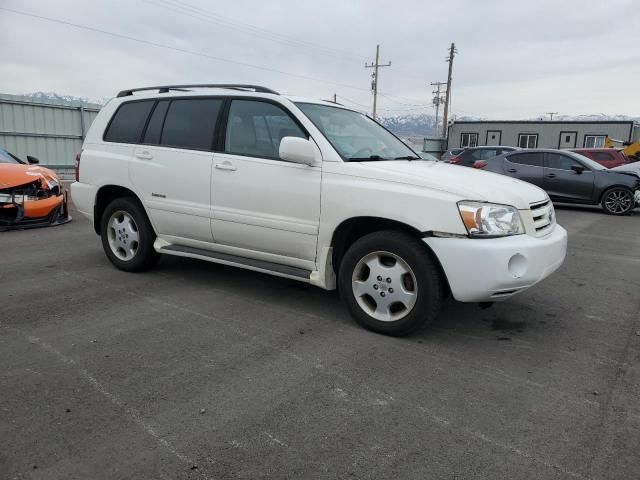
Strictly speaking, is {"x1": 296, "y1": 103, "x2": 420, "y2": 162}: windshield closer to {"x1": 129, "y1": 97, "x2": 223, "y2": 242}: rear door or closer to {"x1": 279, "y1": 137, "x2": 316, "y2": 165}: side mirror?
{"x1": 279, "y1": 137, "x2": 316, "y2": 165}: side mirror

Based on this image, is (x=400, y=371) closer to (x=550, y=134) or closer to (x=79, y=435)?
(x=79, y=435)

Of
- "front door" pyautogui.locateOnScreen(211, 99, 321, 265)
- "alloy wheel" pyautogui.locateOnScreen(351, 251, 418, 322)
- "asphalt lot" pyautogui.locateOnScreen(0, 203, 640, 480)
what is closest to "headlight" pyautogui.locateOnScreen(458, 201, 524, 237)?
"alloy wheel" pyautogui.locateOnScreen(351, 251, 418, 322)

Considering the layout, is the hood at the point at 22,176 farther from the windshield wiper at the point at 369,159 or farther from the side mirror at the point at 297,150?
the windshield wiper at the point at 369,159

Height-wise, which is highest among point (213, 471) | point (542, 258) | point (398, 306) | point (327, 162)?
point (327, 162)

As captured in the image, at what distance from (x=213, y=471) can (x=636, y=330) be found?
11.4 ft

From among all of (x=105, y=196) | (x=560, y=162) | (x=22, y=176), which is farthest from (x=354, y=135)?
(x=560, y=162)

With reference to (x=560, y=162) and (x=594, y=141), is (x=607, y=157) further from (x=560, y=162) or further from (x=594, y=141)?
(x=594, y=141)

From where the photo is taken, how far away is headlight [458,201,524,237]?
330 centimetres

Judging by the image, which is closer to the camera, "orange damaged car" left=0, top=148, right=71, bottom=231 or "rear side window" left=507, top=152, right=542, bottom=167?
"orange damaged car" left=0, top=148, right=71, bottom=231

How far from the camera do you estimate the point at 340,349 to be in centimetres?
348

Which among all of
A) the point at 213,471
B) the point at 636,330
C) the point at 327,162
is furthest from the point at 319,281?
the point at 636,330

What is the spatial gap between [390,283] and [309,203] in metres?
0.87

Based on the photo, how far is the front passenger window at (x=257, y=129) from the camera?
13.6 ft

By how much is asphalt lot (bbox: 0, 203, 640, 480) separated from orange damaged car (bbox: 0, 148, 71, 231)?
2976mm
